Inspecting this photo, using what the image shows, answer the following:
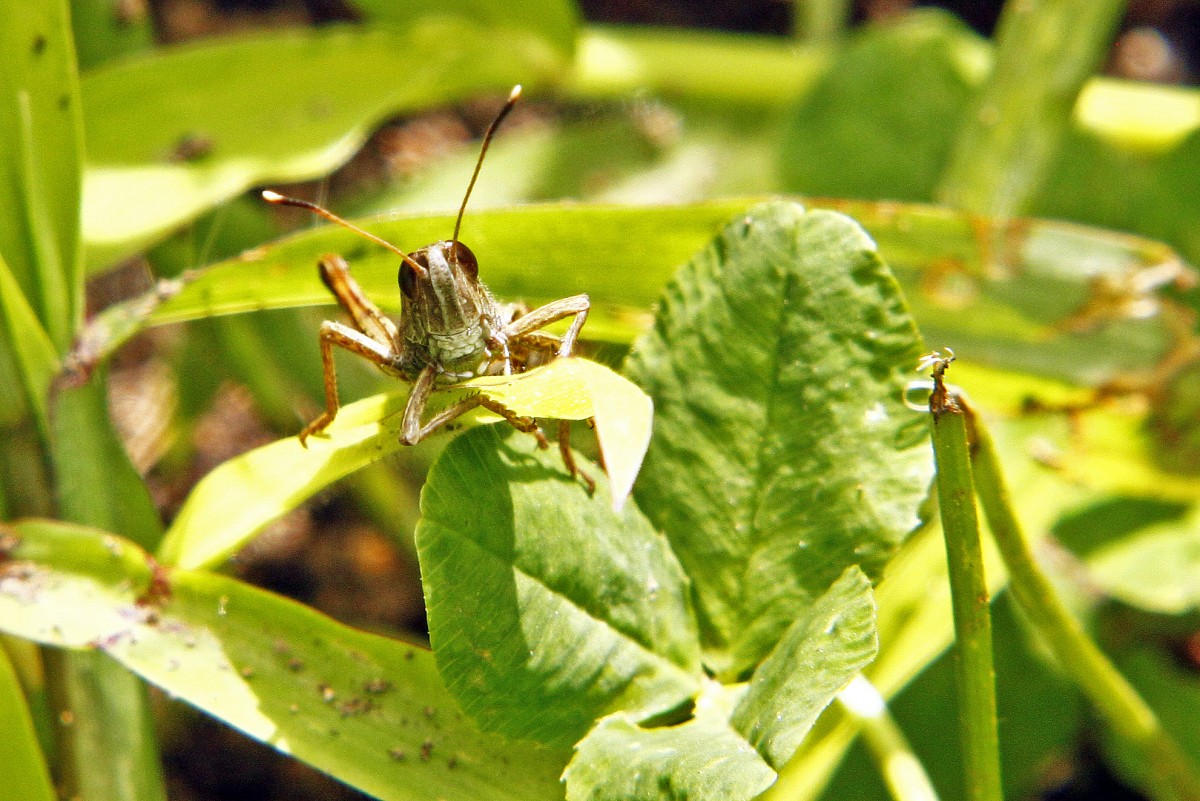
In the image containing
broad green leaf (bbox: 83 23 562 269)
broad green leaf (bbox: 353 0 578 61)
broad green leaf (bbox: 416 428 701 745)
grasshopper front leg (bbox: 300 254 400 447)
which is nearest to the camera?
broad green leaf (bbox: 416 428 701 745)

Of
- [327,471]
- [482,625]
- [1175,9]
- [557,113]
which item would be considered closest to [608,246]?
[327,471]

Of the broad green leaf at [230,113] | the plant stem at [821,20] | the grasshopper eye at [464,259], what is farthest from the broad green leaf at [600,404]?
the plant stem at [821,20]

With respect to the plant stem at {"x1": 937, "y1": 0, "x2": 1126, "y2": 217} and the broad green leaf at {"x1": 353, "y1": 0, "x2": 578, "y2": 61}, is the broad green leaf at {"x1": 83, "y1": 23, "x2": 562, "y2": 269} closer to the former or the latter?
the broad green leaf at {"x1": 353, "y1": 0, "x2": 578, "y2": 61}

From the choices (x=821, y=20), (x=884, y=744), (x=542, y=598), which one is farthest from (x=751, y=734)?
(x=821, y=20)

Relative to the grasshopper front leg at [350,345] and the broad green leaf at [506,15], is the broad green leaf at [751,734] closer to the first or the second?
the grasshopper front leg at [350,345]

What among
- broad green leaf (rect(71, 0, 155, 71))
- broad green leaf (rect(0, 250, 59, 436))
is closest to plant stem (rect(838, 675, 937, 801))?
broad green leaf (rect(0, 250, 59, 436))
